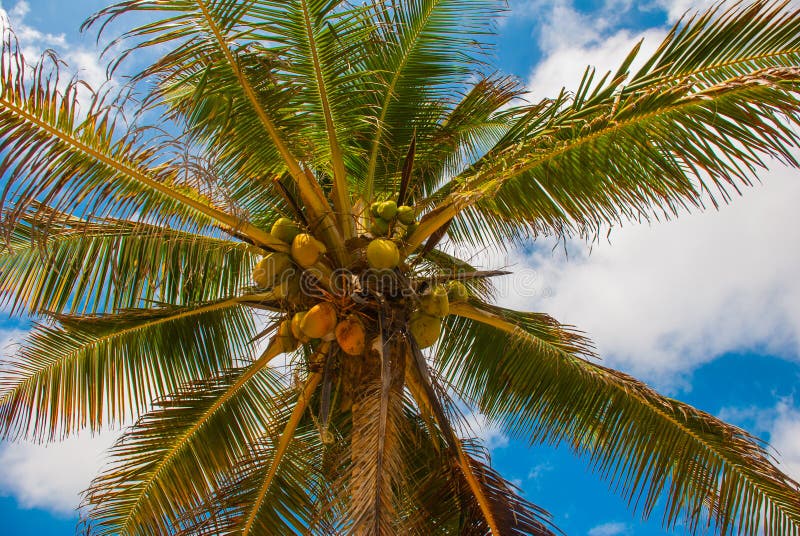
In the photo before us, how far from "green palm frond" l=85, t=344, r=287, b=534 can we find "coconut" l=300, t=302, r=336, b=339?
33.4 inches

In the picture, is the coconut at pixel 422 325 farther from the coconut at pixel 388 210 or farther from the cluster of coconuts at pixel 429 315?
the coconut at pixel 388 210

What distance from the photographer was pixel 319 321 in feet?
14.5

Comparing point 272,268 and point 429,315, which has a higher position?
point 429,315

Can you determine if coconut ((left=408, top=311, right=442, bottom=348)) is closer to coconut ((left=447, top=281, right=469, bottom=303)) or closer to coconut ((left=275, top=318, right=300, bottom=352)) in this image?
coconut ((left=447, top=281, right=469, bottom=303))

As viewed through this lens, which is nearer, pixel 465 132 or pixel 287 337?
pixel 287 337

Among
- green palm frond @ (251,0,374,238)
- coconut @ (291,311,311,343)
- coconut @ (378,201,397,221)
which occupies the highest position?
green palm frond @ (251,0,374,238)

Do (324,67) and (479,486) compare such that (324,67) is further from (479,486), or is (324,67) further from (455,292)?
(479,486)

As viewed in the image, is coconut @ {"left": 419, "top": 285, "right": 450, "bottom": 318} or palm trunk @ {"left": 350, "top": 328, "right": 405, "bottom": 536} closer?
palm trunk @ {"left": 350, "top": 328, "right": 405, "bottom": 536}

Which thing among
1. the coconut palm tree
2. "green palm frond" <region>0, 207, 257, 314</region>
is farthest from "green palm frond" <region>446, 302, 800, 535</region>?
"green palm frond" <region>0, 207, 257, 314</region>

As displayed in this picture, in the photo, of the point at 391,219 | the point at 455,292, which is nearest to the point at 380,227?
the point at 391,219

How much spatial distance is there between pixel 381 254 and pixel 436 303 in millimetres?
530

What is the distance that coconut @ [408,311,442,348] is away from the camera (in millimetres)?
4668

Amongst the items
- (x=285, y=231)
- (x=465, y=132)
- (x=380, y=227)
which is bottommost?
(x=285, y=231)

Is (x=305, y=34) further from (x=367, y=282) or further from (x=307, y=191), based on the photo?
(x=367, y=282)
